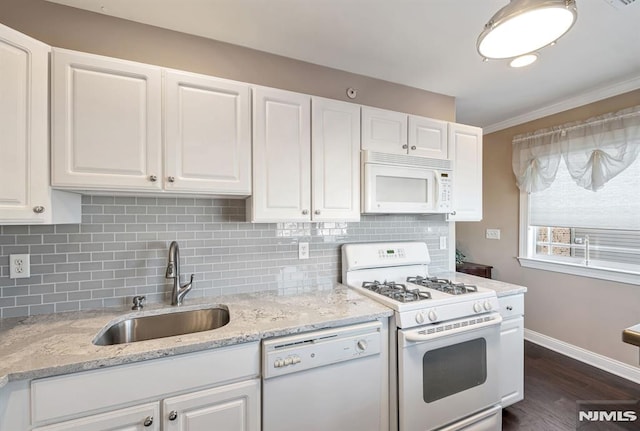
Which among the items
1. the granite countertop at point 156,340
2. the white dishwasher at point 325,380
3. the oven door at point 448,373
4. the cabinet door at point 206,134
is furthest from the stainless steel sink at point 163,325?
the oven door at point 448,373

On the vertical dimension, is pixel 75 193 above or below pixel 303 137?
below

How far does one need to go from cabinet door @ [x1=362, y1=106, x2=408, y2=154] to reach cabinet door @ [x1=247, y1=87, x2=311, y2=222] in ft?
1.45

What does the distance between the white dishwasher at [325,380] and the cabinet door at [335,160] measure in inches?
29.6

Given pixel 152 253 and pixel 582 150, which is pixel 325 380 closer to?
pixel 152 253

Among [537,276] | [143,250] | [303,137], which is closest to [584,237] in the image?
[537,276]

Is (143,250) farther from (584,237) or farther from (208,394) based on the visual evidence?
(584,237)

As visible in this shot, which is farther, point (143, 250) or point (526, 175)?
point (526, 175)

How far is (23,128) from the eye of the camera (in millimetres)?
1239

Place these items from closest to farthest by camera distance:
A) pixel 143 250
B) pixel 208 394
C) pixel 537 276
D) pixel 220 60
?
1. pixel 208 394
2. pixel 143 250
3. pixel 220 60
4. pixel 537 276

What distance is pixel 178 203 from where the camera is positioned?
5.94 ft

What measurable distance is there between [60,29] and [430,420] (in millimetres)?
2988

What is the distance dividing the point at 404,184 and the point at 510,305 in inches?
44.5

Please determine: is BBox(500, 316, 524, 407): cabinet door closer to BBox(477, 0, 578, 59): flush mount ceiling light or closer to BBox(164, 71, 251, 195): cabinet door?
BBox(477, 0, 578, 59): flush mount ceiling light

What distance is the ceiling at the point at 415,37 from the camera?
1.60 meters
